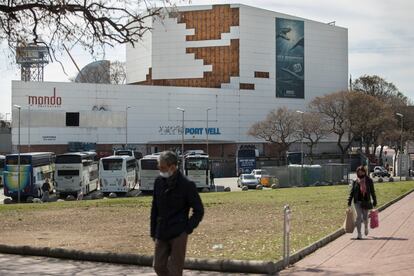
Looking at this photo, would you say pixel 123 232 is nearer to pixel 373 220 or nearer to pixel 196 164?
pixel 373 220

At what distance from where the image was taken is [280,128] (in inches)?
3750

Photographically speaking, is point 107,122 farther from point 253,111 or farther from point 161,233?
point 161,233

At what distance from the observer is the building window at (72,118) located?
9250 cm

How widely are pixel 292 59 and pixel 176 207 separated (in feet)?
347

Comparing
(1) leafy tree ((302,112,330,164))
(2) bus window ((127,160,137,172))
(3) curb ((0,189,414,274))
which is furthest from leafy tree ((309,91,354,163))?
(3) curb ((0,189,414,274))

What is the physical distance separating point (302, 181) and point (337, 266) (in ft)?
156

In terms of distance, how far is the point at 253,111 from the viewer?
107062 mm

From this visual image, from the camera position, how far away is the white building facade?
95062 millimetres

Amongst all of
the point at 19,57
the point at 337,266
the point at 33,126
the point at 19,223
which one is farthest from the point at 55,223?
the point at 33,126

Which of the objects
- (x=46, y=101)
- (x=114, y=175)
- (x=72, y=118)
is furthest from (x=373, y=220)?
(x=72, y=118)

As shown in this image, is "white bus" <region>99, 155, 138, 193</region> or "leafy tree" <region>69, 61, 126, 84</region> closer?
"white bus" <region>99, 155, 138, 193</region>

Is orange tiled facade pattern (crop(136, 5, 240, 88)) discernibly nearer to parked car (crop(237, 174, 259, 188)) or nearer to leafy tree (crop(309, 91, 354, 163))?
leafy tree (crop(309, 91, 354, 163))

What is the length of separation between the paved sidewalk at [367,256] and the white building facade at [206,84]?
8179 cm

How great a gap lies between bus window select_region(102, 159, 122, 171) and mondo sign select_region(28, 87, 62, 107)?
47.4 meters
